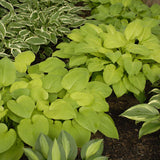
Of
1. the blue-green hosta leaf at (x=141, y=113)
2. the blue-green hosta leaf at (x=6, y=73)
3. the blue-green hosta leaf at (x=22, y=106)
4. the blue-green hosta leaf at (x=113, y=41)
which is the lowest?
the blue-green hosta leaf at (x=141, y=113)

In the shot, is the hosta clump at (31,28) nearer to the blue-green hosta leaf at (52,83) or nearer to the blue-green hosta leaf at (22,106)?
the blue-green hosta leaf at (52,83)

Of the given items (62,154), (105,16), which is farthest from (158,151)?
(105,16)

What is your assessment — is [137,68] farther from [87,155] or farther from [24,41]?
[24,41]

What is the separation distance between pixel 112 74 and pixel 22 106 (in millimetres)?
810

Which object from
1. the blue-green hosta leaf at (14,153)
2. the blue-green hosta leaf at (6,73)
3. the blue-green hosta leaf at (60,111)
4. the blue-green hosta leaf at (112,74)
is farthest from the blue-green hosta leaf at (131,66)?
the blue-green hosta leaf at (14,153)

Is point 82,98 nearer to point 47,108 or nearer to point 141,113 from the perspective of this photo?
point 47,108

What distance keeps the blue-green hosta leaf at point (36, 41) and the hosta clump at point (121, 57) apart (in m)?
0.43

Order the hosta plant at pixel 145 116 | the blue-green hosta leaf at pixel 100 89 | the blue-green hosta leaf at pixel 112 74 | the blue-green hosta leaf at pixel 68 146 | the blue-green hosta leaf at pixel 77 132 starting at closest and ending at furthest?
the blue-green hosta leaf at pixel 68 146
the blue-green hosta leaf at pixel 77 132
the hosta plant at pixel 145 116
the blue-green hosta leaf at pixel 100 89
the blue-green hosta leaf at pixel 112 74

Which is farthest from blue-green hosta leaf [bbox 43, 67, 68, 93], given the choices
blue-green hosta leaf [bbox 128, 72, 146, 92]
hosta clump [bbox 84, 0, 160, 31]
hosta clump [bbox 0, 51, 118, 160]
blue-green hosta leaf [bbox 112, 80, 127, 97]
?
hosta clump [bbox 84, 0, 160, 31]

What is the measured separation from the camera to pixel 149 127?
1.65 m

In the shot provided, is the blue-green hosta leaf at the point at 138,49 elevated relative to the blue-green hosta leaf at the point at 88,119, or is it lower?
elevated

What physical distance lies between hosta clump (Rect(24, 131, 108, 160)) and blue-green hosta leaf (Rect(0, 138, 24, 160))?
204mm

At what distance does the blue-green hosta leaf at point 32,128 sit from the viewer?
54.6 inches

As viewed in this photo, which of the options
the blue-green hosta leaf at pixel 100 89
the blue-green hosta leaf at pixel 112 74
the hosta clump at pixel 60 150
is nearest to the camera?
the hosta clump at pixel 60 150
